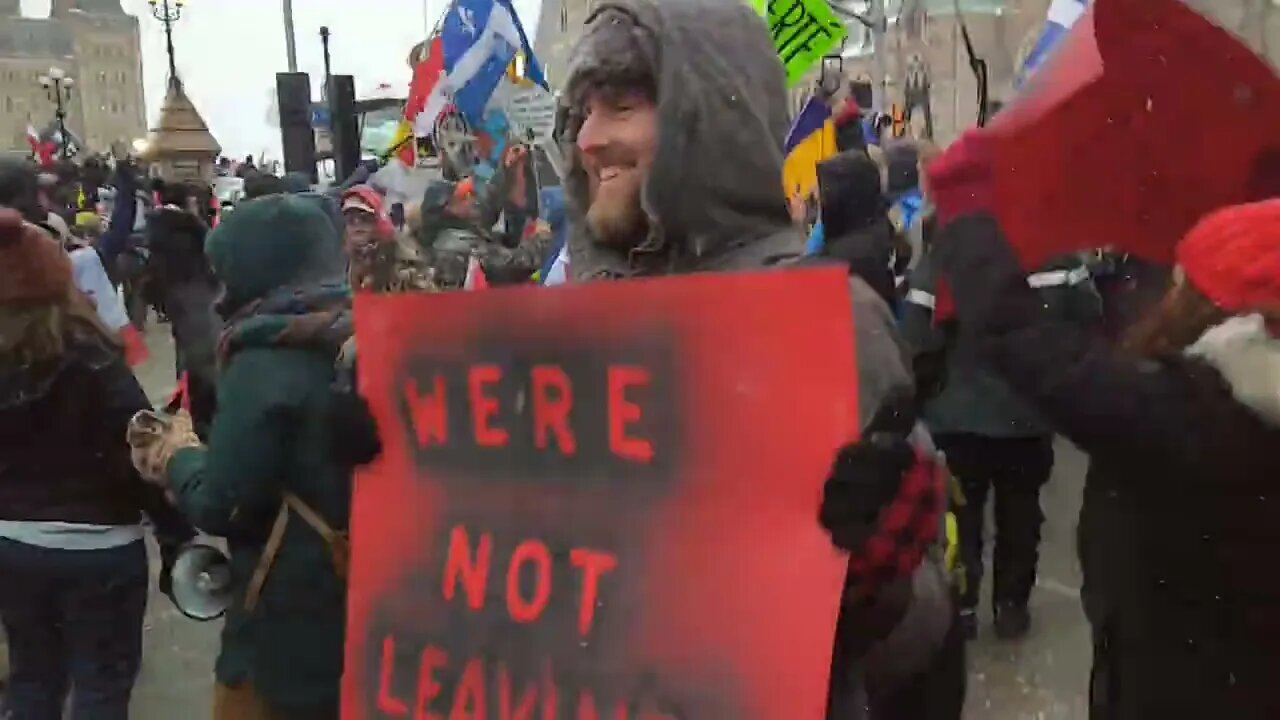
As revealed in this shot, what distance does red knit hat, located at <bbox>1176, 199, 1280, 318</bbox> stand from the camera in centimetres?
194

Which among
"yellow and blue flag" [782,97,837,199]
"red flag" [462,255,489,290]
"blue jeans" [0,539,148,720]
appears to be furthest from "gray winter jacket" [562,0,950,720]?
"yellow and blue flag" [782,97,837,199]

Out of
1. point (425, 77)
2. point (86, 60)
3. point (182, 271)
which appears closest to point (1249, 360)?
point (182, 271)

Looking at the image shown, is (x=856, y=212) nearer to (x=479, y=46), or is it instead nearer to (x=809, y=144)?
(x=809, y=144)

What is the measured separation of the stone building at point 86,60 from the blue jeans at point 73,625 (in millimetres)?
96618

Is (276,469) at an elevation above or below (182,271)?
below

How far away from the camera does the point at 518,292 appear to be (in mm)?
1880

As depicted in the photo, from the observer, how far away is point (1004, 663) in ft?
15.4

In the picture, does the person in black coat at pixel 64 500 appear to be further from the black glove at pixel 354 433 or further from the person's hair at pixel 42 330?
the black glove at pixel 354 433

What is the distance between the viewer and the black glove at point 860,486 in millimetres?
1521

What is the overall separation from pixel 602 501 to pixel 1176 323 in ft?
3.42

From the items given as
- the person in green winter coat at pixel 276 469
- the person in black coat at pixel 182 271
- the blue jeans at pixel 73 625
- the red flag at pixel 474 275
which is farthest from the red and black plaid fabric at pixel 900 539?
the person in black coat at pixel 182 271

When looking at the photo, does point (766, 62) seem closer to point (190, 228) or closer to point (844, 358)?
point (844, 358)

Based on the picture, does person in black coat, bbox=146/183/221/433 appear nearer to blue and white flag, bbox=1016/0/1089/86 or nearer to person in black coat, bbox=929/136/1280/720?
blue and white flag, bbox=1016/0/1089/86

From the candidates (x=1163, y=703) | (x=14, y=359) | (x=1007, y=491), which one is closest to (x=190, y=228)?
(x=14, y=359)
